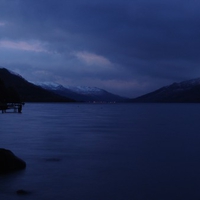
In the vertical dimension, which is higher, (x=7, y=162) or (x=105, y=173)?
(x=7, y=162)

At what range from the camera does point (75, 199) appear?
1258 centimetres

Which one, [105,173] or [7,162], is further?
[105,173]

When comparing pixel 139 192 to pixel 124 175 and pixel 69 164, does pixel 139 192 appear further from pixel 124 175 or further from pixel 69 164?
pixel 69 164

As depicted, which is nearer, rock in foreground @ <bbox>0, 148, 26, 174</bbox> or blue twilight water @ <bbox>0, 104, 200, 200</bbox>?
blue twilight water @ <bbox>0, 104, 200, 200</bbox>

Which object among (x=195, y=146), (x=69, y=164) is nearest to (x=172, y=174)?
(x=69, y=164)

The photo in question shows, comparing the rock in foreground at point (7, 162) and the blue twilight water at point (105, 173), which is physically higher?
the rock in foreground at point (7, 162)

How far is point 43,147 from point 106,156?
Result: 538 cm

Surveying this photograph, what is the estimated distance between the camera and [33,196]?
41.9ft

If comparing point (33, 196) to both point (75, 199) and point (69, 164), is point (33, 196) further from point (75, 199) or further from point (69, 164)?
point (69, 164)

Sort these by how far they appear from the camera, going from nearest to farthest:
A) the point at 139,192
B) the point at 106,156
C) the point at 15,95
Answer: the point at 139,192 → the point at 106,156 → the point at 15,95

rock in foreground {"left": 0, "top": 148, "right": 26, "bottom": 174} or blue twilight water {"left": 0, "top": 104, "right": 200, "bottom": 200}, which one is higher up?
rock in foreground {"left": 0, "top": 148, "right": 26, "bottom": 174}

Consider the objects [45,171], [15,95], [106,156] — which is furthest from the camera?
[15,95]

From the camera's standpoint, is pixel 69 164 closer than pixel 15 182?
No

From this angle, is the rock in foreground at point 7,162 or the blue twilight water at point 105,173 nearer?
the blue twilight water at point 105,173
